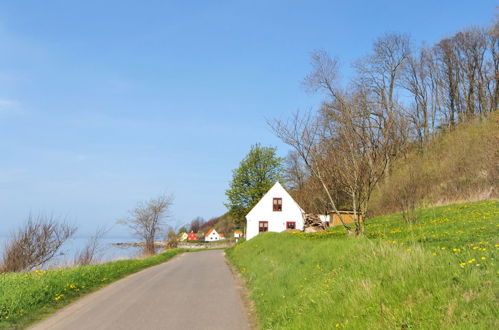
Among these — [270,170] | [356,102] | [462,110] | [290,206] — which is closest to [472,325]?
[356,102]

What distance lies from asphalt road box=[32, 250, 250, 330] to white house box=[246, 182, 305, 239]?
110 ft

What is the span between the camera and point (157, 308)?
9.62 m

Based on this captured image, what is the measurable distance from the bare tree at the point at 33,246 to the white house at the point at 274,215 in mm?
29958

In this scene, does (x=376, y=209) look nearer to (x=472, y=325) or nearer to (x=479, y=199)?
(x=479, y=199)

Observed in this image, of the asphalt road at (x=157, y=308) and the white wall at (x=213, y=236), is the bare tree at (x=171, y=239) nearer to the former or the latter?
A: the asphalt road at (x=157, y=308)

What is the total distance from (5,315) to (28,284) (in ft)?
9.00

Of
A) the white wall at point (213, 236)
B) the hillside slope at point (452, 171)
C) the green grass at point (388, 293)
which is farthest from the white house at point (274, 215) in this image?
the white wall at point (213, 236)

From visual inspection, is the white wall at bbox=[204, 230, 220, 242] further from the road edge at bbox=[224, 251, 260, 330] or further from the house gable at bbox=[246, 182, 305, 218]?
the road edge at bbox=[224, 251, 260, 330]

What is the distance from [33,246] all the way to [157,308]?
479 inches

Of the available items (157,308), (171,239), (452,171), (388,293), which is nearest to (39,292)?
(157,308)

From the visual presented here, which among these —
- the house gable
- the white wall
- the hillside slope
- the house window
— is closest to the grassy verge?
Answer: the hillside slope

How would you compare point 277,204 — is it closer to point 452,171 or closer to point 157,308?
point 452,171

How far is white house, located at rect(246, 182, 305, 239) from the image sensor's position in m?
47.6

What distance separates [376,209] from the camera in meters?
37.2
